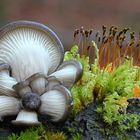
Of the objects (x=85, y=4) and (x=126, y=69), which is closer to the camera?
(x=126, y=69)

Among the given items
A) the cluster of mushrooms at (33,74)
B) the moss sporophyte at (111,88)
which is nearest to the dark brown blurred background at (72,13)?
the moss sporophyte at (111,88)

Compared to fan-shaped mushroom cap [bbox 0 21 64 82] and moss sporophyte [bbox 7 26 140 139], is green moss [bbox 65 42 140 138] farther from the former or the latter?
fan-shaped mushroom cap [bbox 0 21 64 82]

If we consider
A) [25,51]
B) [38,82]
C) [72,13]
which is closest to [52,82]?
[38,82]

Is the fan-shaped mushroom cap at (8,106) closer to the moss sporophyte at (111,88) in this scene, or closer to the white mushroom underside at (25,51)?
the white mushroom underside at (25,51)

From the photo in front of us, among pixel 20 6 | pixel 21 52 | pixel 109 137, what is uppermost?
pixel 20 6

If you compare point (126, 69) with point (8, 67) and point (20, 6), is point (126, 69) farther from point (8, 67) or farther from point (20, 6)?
point (20, 6)

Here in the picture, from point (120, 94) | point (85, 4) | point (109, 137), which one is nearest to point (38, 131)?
point (109, 137)
